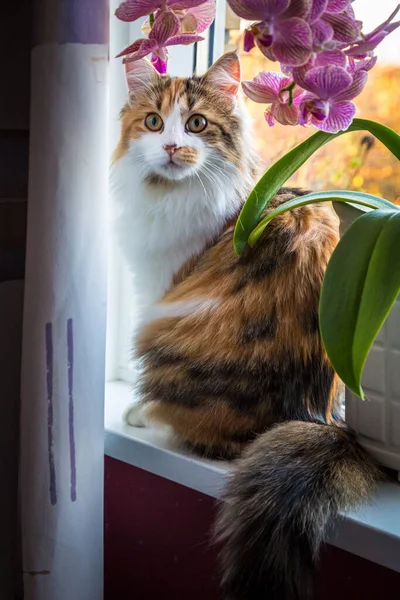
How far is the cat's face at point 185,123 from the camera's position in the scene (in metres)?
1.03

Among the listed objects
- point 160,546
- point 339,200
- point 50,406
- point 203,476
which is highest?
point 339,200

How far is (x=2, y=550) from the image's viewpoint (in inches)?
38.5

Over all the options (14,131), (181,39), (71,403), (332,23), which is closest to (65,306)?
(71,403)

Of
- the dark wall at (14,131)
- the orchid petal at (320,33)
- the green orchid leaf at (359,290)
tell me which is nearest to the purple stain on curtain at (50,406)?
the dark wall at (14,131)

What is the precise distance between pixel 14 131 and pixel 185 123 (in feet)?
0.95

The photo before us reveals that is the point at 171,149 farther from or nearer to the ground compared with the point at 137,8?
nearer to the ground

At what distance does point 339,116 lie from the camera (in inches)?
25.8

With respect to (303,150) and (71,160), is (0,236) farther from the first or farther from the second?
(303,150)

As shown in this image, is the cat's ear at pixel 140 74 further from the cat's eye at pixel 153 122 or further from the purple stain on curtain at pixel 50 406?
the purple stain on curtain at pixel 50 406

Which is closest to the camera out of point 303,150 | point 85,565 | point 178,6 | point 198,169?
point 178,6

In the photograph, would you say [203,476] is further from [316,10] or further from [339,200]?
[316,10]

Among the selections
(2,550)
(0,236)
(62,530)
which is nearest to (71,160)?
(0,236)

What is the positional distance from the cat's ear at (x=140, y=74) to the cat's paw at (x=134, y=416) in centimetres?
52

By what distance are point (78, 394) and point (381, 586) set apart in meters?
0.44
